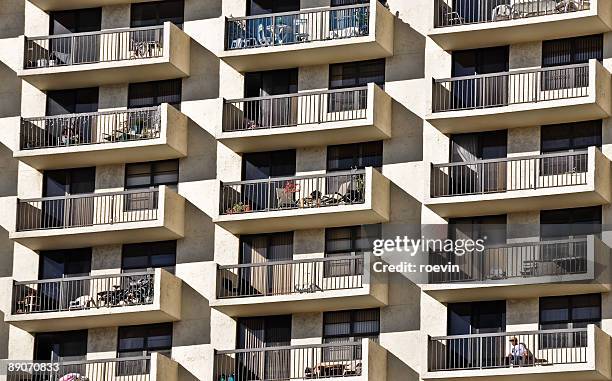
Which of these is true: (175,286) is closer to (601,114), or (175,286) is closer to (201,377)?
(201,377)

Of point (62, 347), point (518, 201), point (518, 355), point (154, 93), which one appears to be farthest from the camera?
point (154, 93)

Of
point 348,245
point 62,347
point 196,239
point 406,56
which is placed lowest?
point 62,347

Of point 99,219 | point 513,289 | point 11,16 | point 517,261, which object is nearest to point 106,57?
point 11,16

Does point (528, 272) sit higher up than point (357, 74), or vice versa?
point (357, 74)

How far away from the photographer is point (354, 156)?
76500mm

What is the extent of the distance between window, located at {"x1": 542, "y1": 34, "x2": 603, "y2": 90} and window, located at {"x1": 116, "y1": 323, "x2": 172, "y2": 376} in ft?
44.0

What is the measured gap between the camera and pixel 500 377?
7156 centimetres

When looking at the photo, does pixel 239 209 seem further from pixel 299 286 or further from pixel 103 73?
pixel 103 73

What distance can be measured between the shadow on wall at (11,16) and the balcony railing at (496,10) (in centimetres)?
1376

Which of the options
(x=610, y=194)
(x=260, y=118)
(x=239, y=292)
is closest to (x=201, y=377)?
(x=239, y=292)

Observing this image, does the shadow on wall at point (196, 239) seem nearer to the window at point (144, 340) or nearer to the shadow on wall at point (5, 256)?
the window at point (144, 340)

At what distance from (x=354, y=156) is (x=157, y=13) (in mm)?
8095

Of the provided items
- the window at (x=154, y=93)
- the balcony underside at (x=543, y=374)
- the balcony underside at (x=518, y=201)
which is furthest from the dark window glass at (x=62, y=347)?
the balcony underside at (x=543, y=374)

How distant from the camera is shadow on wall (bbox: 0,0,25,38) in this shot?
8081 centimetres
